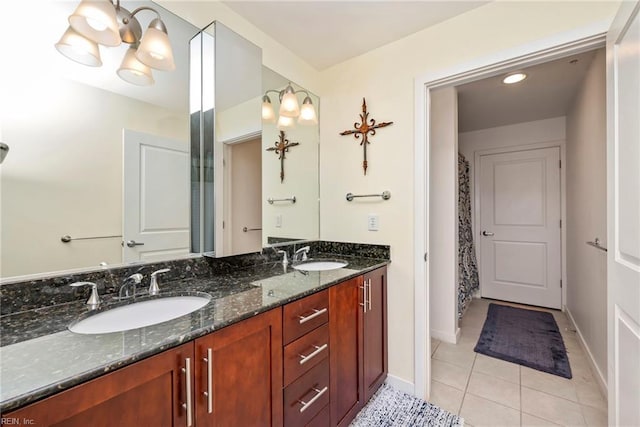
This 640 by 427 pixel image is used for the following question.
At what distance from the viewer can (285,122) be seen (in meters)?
2.03

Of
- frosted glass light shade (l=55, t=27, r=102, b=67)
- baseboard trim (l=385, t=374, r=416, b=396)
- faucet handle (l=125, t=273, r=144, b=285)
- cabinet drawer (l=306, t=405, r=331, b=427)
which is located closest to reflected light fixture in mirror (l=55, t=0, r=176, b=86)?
frosted glass light shade (l=55, t=27, r=102, b=67)

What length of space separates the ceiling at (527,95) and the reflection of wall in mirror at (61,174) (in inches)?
103

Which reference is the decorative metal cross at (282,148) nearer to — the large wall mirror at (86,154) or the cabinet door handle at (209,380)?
the large wall mirror at (86,154)

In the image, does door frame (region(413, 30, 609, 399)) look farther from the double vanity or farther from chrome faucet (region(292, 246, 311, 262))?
chrome faucet (region(292, 246, 311, 262))

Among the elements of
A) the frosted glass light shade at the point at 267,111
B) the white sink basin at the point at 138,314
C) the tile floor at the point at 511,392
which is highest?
the frosted glass light shade at the point at 267,111

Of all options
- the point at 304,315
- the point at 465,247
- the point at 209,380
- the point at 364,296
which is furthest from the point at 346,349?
the point at 465,247

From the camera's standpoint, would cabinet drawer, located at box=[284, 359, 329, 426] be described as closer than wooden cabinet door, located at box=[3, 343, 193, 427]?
No

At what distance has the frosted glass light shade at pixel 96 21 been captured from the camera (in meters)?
1.00

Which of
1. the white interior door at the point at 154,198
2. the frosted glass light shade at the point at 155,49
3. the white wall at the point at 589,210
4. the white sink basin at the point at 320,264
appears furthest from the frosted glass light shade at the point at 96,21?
the white wall at the point at 589,210

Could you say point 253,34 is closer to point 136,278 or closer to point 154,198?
point 154,198

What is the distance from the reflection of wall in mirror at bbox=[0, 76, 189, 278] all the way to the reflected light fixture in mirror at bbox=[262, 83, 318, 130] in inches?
32.2

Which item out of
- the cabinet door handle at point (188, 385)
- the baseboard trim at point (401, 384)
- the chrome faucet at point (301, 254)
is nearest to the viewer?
the cabinet door handle at point (188, 385)

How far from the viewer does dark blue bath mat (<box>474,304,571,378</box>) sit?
2.15 m

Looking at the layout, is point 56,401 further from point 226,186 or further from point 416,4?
point 416,4
